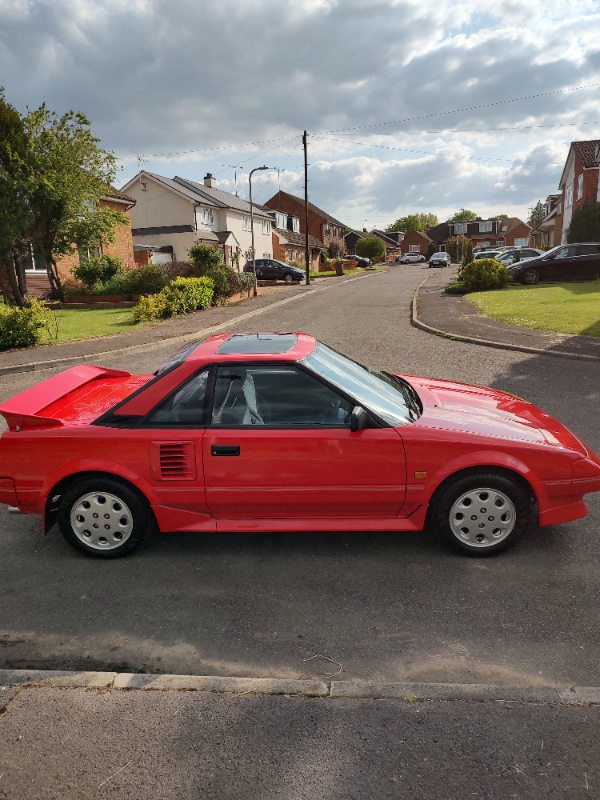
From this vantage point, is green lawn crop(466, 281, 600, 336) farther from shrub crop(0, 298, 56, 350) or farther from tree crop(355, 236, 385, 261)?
tree crop(355, 236, 385, 261)

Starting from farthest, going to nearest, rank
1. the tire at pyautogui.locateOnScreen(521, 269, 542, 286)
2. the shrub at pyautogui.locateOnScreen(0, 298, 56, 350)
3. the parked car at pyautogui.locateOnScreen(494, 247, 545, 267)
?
the parked car at pyautogui.locateOnScreen(494, 247, 545, 267), the tire at pyautogui.locateOnScreen(521, 269, 542, 286), the shrub at pyautogui.locateOnScreen(0, 298, 56, 350)

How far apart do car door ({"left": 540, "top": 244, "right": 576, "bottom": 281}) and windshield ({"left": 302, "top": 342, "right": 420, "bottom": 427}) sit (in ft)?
74.6

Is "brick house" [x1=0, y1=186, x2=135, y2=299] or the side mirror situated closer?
the side mirror

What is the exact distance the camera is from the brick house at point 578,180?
35688 mm

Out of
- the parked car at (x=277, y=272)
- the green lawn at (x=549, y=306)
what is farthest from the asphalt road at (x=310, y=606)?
the parked car at (x=277, y=272)

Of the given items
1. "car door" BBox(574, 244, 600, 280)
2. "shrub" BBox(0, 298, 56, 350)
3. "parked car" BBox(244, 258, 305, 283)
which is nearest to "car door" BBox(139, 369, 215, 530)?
"shrub" BBox(0, 298, 56, 350)

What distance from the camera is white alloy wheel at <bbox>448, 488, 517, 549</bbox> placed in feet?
12.1

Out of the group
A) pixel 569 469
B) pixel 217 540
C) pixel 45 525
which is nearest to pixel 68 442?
pixel 45 525

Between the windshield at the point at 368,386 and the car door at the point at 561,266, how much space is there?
22748 mm

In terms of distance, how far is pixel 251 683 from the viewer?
2715mm

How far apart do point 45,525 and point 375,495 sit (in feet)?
7.45

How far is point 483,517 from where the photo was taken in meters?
3.73

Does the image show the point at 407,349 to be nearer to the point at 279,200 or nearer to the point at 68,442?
the point at 68,442

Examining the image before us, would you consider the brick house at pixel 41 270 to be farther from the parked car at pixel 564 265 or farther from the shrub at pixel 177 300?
the parked car at pixel 564 265
